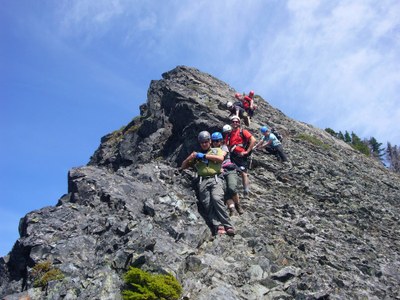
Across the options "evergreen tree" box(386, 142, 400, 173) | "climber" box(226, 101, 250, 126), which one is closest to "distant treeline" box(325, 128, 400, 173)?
"evergreen tree" box(386, 142, 400, 173)

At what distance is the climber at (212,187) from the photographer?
54.2 feet

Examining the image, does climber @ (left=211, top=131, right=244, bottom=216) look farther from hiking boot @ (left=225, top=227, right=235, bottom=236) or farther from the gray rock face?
hiking boot @ (left=225, top=227, right=235, bottom=236)

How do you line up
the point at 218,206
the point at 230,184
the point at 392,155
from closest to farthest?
the point at 218,206
the point at 230,184
the point at 392,155

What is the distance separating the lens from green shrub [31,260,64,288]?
41.9 feet

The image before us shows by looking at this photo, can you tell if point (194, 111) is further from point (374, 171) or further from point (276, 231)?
point (374, 171)

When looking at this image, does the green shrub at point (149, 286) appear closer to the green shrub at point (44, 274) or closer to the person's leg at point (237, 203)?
the green shrub at point (44, 274)

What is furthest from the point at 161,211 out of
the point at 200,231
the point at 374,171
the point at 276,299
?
the point at 374,171

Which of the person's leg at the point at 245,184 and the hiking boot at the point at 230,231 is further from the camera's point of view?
the person's leg at the point at 245,184

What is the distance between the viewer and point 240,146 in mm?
19969

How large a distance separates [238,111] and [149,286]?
17.8 metres

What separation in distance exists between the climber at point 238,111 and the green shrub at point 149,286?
16.6 meters

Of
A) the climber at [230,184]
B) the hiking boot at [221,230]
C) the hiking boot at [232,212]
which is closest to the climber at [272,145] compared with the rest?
the climber at [230,184]

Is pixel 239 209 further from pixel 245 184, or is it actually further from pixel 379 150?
pixel 379 150

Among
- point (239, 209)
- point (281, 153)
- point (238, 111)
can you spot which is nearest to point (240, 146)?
point (239, 209)
